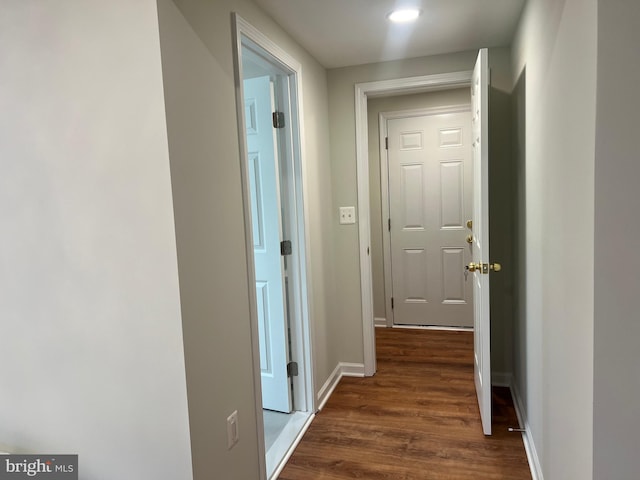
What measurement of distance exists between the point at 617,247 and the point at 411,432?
67.7 inches

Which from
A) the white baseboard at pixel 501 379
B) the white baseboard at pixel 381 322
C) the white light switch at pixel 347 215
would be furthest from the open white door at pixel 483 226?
the white baseboard at pixel 381 322

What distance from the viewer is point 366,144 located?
293 cm

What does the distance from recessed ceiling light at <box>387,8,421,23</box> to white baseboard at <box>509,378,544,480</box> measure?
2138 millimetres

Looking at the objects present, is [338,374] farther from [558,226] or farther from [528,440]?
[558,226]

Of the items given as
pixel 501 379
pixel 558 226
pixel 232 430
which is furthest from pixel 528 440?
pixel 232 430

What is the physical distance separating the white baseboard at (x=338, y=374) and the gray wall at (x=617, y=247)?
6.28 ft

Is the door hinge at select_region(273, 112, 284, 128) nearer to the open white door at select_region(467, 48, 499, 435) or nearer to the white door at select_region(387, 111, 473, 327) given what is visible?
the open white door at select_region(467, 48, 499, 435)

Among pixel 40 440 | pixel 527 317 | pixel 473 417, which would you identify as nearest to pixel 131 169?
pixel 40 440

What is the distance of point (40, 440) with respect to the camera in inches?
64.1

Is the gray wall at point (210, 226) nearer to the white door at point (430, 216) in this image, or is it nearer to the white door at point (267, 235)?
the white door at point (267, 235)

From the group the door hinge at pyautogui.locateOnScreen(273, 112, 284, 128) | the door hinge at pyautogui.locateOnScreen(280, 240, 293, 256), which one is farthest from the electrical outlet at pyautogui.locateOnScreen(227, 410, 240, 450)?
the door hinge at pyautogui.locateOnScreen(273, 112, 284, 128)

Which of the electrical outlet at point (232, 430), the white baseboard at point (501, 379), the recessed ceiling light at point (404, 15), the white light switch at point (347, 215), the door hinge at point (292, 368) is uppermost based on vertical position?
the recessed ceiling light at point (404, 15)

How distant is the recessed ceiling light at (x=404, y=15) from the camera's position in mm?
2064

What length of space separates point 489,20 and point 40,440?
9.24ft
